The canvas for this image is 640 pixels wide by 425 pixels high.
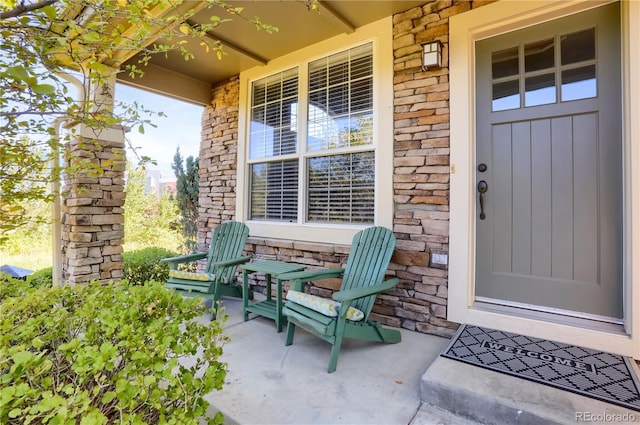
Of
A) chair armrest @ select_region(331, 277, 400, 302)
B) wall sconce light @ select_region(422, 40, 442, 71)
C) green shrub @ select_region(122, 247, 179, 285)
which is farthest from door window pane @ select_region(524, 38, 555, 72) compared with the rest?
green shrub @ select_region(122, 247, 179, 285)

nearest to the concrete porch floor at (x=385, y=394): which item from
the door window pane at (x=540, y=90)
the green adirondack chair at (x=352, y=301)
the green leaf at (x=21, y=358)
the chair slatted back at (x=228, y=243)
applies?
the green adirondack chair at (x=352, y=301)

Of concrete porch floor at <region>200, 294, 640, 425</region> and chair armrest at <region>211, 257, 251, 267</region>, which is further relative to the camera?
chair armrest at <region>211, 257, 251, 267</region>

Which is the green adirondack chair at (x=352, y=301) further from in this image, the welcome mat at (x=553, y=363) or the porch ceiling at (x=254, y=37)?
the porch ceiling at (x=254, y=37)

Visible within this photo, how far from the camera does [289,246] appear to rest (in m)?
3.54

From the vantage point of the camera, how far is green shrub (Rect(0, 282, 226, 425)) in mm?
881

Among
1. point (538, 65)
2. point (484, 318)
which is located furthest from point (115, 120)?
point (538, 65)

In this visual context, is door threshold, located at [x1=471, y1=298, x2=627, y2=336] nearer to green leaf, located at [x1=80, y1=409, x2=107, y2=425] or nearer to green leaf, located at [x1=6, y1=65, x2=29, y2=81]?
green leaf, located at [x1=80, y1=409, x2=107, y2=425]

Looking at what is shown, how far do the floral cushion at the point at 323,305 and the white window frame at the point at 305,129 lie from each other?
37.3 inches

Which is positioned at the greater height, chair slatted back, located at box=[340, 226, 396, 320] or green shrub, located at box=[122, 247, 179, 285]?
chair slatted back, located at box=[340, 226, 396, 320]

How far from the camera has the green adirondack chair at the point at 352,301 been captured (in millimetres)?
2078

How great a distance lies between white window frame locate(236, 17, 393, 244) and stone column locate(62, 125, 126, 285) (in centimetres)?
137

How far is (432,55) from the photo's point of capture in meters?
2.62

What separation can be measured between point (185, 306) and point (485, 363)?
1706 millimetres
